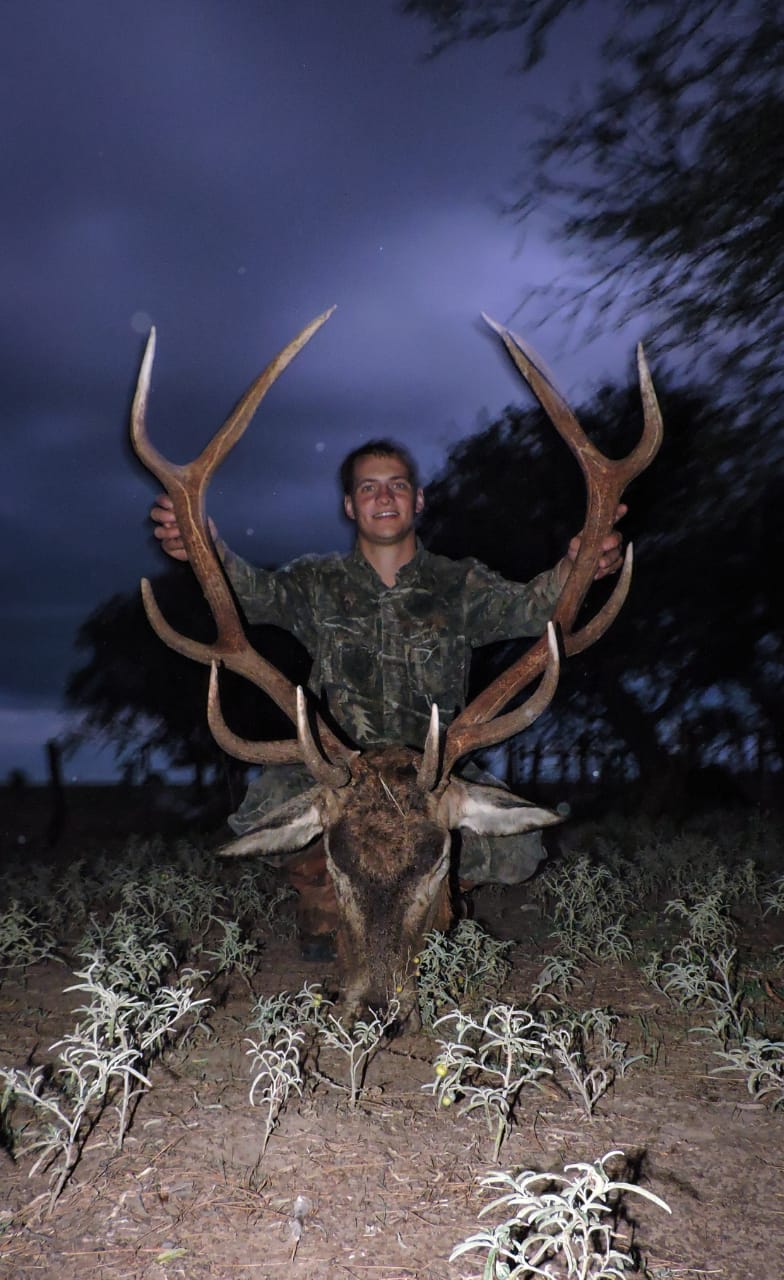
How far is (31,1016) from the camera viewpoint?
13.1 ft

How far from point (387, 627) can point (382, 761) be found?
1.43m

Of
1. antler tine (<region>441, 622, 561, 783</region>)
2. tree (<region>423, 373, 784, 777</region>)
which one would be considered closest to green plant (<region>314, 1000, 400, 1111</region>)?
antler tine (<region>441, 622, 561, 783</region>)

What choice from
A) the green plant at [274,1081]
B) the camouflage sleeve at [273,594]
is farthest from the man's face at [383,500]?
the green plant at [274,1081]

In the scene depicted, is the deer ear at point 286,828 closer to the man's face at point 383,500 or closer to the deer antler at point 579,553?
the deer antler at point 579,553

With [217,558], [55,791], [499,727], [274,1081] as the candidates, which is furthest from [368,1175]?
[55,791]

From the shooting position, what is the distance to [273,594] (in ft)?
17.8

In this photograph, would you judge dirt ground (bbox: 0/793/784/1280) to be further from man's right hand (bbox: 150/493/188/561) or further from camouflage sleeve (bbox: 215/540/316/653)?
camouflage sleeve (bbox: 215/540/316/653)

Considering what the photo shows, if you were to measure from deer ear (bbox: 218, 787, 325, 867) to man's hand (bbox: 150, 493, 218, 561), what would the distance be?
131cm

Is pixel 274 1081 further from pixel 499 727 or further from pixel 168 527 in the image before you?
pixel 168 527

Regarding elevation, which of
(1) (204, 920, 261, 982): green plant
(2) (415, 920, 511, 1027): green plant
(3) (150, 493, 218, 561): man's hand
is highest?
(3) (150, 493, 218, 561): man's hand

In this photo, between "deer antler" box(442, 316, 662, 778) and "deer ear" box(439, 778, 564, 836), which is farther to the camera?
"deer antler" box(442, 316, 662, 778)

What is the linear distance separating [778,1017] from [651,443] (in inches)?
95.5

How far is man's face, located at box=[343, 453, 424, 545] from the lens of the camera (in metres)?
5.58

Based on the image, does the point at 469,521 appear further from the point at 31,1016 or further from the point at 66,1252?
the point at 66,1252
